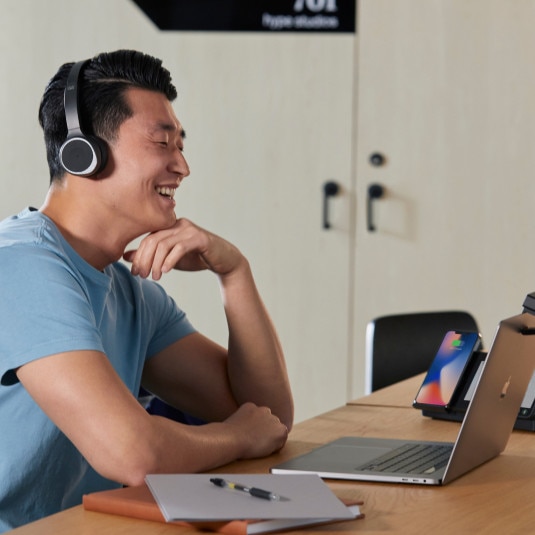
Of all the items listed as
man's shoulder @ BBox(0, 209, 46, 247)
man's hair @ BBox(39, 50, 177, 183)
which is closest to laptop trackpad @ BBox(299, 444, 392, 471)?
man's shoulder @ BBox(0, 209, 46, 247)

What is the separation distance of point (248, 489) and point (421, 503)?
0.24 meters

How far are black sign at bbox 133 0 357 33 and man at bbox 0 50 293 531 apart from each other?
7.20ft

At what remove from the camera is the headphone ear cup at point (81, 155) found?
1699mm

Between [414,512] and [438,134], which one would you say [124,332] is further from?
[438,134]

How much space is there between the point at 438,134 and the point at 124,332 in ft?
7.59

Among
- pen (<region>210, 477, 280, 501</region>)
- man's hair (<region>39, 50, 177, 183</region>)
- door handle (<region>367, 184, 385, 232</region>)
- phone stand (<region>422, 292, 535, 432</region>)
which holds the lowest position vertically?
phone stand (<region>422, 292, 535, 432</region>)

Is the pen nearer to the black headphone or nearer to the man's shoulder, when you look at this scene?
the man's shoulder

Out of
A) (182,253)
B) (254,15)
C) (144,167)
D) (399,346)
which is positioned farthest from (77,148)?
(254,15)

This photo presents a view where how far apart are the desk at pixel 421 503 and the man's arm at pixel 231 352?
0.22m

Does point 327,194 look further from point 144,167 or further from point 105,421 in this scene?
point 105,421

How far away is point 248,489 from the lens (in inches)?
50.0

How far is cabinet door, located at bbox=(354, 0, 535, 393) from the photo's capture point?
153 inches

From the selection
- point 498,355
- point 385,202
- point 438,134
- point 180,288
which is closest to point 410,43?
point 438,134

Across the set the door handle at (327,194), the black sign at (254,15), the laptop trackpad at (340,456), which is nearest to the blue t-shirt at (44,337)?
the laptop trackpad at (340,456)
